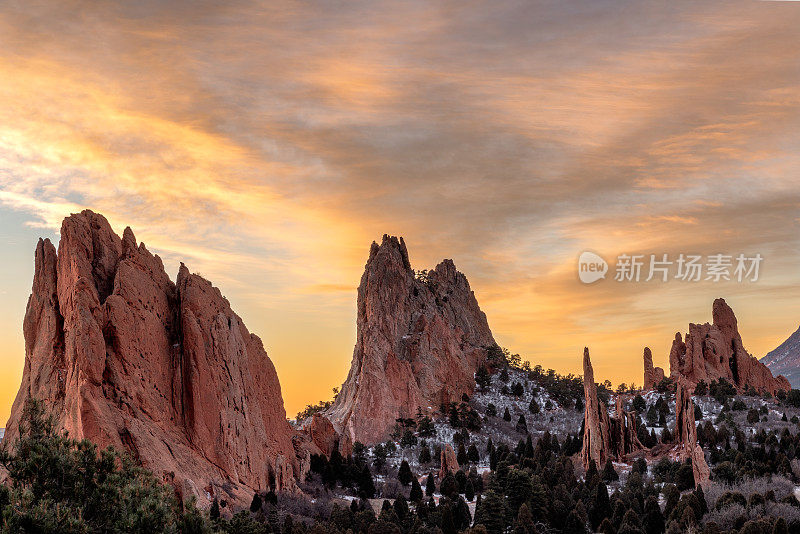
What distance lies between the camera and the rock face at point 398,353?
10306cm

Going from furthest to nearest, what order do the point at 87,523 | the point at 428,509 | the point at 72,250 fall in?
the point at 428,509
the point at 72,250
the point at 87,523

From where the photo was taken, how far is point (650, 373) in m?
120

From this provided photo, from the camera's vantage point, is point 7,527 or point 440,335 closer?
point 7,527

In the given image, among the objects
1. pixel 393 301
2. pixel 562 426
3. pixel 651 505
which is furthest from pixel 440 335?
pixel 651 505

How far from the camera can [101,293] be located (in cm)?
4966

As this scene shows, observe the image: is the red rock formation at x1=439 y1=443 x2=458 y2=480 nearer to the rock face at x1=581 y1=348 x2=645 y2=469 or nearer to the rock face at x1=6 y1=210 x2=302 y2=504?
the rock face at x1=581 y1=348 x2=645 y2=469

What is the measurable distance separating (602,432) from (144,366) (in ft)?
156

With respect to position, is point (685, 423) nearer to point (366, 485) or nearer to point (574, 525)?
point (574, 525)

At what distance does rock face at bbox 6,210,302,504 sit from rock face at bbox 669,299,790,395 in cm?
7587

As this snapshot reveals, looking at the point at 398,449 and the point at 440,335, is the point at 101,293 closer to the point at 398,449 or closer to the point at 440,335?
the point at 398,449

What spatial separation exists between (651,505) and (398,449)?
45728 millimetres

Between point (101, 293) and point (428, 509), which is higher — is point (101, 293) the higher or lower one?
the higher one

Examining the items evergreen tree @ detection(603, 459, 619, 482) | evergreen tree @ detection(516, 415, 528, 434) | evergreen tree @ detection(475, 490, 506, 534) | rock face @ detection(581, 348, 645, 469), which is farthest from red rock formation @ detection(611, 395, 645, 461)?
evergreen tree @ detection(475, 490, 506, 534)

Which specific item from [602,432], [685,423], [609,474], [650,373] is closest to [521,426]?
[650,373]
